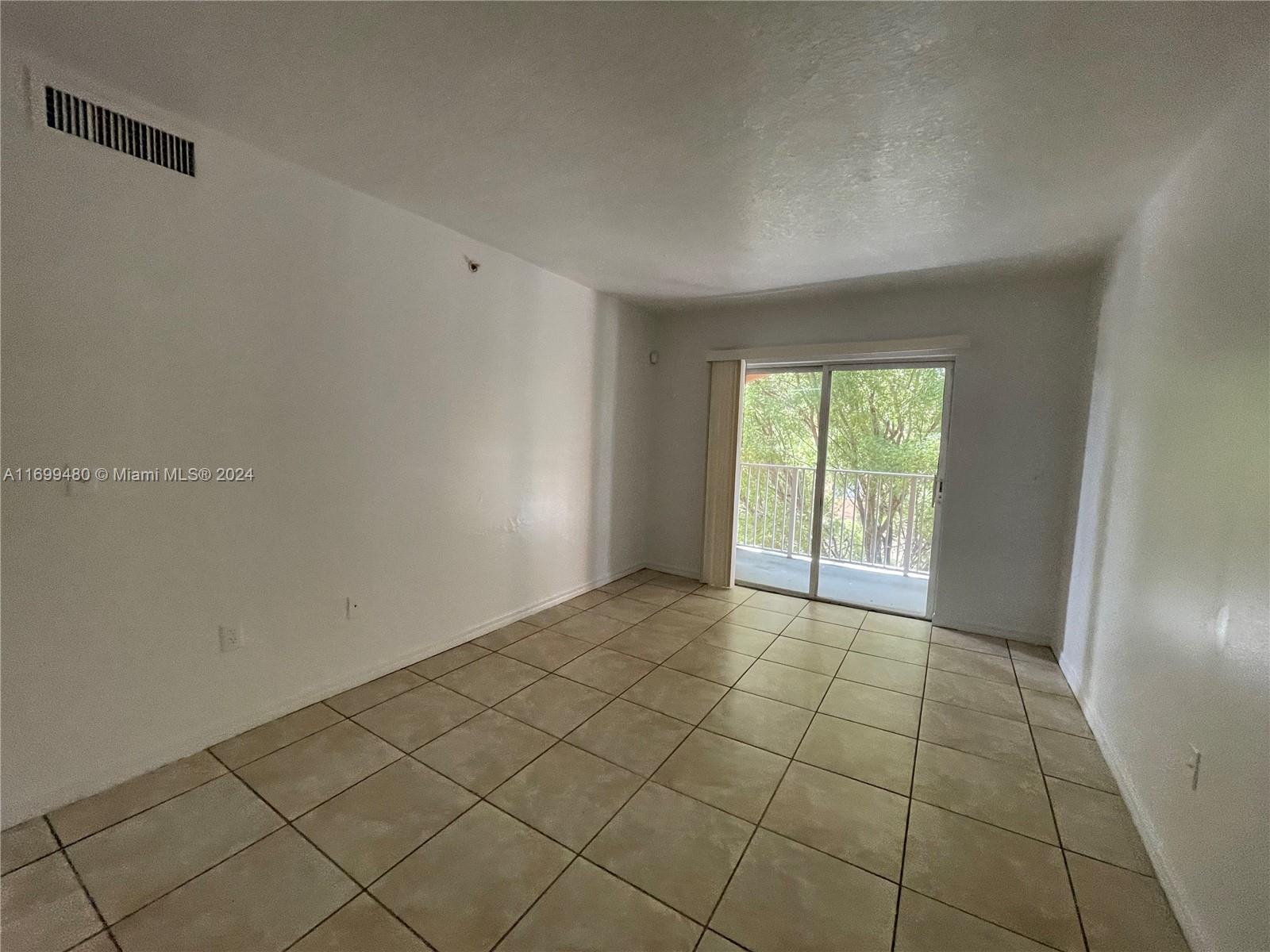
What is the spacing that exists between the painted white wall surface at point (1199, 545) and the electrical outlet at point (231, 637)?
3232mm

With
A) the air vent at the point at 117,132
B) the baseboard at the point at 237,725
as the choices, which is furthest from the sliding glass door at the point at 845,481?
the air vent at the point at 117,132

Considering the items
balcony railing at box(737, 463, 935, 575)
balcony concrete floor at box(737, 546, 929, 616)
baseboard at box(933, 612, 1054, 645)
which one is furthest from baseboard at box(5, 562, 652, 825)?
baseboard at box(933, 612, 1054, 645)

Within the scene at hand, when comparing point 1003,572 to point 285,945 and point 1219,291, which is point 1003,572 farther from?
point 285,945

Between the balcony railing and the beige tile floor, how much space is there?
6.69 ft

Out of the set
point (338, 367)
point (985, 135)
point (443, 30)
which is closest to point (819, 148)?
point (985, 135)

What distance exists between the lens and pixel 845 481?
4.73 metres

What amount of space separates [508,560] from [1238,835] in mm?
3235

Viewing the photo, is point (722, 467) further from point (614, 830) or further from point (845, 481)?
point (614, 830)

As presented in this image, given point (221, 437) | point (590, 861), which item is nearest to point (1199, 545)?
point (590, 861)

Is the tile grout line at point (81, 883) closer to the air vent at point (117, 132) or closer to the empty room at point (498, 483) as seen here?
the empty room at point (498, 483)

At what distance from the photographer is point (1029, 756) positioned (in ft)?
7.11

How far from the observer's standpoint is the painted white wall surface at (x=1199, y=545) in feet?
4.12

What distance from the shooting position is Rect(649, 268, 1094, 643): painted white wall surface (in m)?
3.17

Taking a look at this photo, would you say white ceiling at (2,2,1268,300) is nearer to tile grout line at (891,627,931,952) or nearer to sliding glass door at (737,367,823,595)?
sliding glass door at (737,367,823,595)
